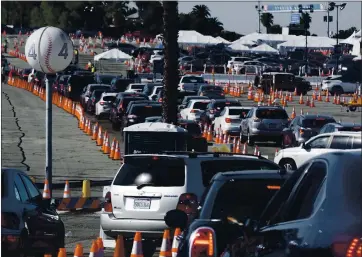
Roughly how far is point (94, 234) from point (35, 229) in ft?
16.9

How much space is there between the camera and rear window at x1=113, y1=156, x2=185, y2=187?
1647 centimetres

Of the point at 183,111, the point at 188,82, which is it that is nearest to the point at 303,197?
the point at 183,111

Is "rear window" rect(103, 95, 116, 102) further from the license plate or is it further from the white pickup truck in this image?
the license plate

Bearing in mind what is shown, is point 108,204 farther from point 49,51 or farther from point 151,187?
point 49,51

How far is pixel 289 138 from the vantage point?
38.8 meters

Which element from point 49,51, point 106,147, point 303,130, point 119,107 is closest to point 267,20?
point 119,107

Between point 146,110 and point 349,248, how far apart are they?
120ft

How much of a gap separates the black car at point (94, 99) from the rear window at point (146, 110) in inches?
574

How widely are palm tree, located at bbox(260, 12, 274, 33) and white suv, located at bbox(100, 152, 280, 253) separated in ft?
440

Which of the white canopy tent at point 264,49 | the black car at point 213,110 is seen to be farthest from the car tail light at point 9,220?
the white canopy tent at point 264,49

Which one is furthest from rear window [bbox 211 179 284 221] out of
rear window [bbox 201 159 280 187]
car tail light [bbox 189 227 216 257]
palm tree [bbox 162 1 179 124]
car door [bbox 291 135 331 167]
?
palm tree [bbox 162 1 179 124]

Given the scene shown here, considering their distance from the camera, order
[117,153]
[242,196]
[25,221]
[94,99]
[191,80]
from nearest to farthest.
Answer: [242,196]
[25,221]
[117,153]
[94,99]
[191,80]

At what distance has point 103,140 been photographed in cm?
4019

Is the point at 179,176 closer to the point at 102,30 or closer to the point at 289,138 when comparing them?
the point at 289,138
